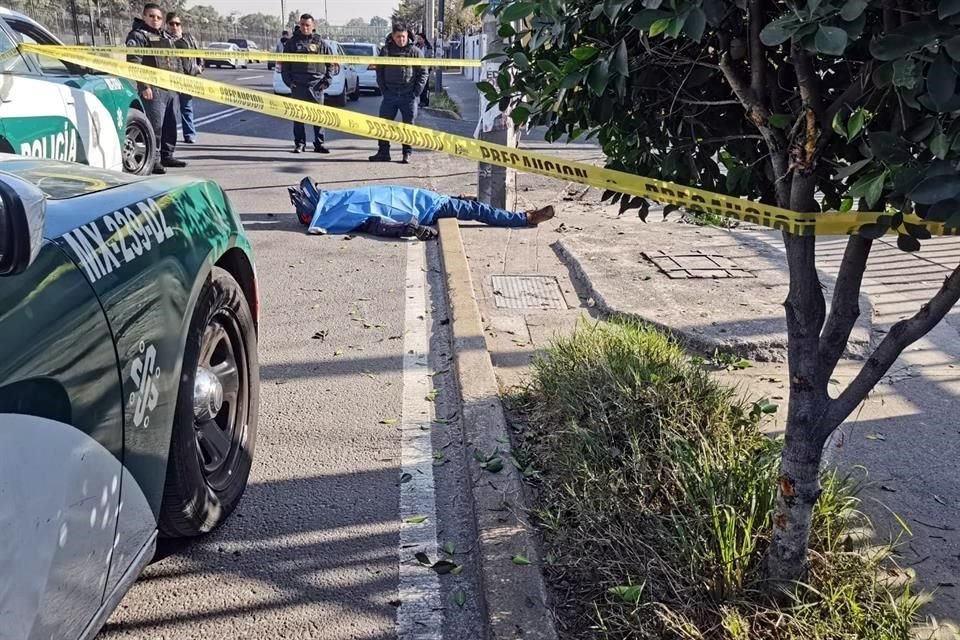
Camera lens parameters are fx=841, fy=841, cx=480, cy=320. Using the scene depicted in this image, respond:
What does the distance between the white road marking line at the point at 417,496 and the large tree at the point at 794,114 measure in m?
1.09

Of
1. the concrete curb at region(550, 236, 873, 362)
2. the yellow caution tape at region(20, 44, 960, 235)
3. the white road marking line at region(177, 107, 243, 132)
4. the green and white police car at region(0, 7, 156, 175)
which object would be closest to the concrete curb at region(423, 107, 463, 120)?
the white road marking line at region(177, 107, 243, 132)

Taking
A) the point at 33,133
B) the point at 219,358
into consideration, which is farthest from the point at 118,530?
the point at 33,133

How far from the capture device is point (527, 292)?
5.97m

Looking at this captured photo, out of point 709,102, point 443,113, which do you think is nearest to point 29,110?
point 709,102

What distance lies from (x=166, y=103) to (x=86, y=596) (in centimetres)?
1085

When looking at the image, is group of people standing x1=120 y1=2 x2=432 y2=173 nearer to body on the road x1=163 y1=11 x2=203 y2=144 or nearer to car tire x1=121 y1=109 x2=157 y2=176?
body on the road x1=163 y1=11 x2=203 y2=144

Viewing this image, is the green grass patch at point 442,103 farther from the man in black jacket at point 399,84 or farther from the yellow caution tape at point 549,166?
the yellow caution tape at point 549,166

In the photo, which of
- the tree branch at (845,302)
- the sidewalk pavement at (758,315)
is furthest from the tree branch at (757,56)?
the sidewalk pavement at (758,315)

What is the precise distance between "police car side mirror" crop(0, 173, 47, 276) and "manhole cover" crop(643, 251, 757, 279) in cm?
491

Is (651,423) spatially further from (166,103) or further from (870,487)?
(166,103)

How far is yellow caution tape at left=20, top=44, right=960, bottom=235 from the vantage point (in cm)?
231

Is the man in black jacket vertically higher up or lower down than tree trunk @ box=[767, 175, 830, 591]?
higher up

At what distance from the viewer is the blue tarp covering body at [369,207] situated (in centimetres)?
781

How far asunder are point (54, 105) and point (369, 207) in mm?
2699
